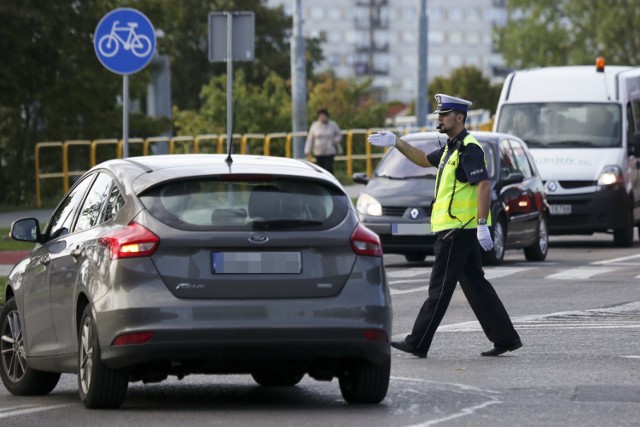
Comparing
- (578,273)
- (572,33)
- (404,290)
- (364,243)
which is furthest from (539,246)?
(572,33)

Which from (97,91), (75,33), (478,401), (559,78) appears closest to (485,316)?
(478,401)

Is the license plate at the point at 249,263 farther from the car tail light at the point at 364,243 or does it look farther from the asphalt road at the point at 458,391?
the asphalt road at the point at 458,391

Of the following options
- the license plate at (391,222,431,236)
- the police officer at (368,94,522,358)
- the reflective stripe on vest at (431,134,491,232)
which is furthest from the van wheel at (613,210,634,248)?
the reflective stripe on vest at (431,134,491,232)

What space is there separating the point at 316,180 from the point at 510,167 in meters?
12.6

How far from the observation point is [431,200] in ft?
67.4

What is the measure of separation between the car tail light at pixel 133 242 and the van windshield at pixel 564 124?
56.0 ft

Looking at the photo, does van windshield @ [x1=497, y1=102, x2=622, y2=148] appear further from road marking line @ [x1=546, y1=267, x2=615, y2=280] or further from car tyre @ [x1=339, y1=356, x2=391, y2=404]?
car tyre @ [x1=339, y1=356, x2=391, y2=404]

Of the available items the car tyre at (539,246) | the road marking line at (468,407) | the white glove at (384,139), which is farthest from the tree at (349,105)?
the road marking line at (468,407)

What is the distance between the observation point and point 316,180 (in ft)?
30.9

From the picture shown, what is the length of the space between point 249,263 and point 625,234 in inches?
668

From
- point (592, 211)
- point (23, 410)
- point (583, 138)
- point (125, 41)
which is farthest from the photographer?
point (583, 138)

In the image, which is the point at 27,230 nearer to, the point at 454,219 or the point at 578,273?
the point at 454,219

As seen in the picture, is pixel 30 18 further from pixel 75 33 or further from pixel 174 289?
pixel 174 289

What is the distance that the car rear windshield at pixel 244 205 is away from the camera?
30.0 ft
